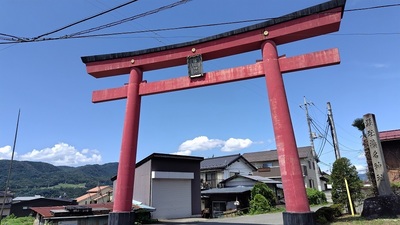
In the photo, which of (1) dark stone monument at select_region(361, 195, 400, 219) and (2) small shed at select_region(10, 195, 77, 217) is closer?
(1) dark stone monument at select_region(361, 195, 400, 219)

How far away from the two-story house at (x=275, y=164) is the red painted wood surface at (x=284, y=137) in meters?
30.5

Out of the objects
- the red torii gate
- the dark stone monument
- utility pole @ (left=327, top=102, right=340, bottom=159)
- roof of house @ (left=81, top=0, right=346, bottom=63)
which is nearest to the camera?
the red torii gate

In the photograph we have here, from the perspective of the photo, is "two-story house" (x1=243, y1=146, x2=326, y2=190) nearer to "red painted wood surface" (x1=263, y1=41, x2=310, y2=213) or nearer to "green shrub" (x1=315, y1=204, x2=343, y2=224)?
"green shrub" (x1=315, y1=204, x2=343, y2=224)

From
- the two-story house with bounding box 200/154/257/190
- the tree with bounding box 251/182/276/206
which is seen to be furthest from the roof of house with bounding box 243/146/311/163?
the tree with bounding box 251/182/276/206

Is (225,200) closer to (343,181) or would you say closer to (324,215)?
(343,181)

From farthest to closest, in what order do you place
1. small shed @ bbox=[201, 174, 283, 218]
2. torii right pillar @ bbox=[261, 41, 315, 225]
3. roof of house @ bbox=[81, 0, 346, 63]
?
small shed @ bbox=[201, 174, 283, 218]
roof of house @ bbox=[81, 0, 346, 63]
torii right pillar @ bbox=[261, 41, 315, 225]

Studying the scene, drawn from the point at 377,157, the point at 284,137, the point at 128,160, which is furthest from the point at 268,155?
the point at 284,137

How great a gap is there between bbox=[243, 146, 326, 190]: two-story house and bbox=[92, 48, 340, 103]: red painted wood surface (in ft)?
98.9

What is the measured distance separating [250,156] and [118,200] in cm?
3886

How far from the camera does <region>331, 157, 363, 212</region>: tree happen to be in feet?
45.3

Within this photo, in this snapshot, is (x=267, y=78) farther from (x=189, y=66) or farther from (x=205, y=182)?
(x=205, y=182)

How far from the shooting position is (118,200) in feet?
36.2

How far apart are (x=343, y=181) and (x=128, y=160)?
11.1 meters

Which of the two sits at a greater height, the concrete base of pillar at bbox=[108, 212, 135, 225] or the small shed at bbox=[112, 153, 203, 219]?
the small shed at bbox=[112, 153, 203, 219]
